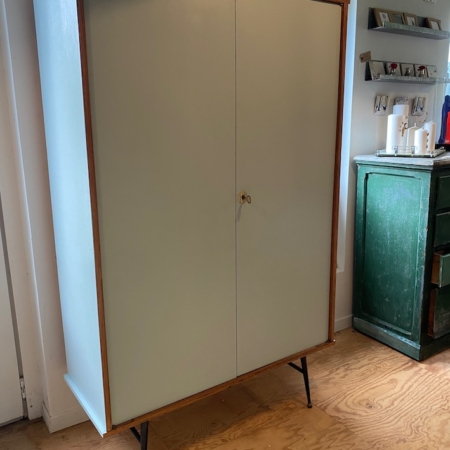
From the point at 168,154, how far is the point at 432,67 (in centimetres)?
204

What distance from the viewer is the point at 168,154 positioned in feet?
4.29

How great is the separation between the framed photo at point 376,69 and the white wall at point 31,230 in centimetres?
167

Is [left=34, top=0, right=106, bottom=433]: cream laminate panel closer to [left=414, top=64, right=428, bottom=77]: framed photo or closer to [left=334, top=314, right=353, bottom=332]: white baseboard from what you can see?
[left=334, top=314, right=353, bottom=332]: white baseboard

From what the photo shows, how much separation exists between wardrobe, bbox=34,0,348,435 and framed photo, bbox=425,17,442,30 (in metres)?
1.19

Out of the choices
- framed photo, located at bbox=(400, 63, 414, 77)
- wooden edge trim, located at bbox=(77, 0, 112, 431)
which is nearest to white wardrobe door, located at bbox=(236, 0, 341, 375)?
wooden edge trim, located at bbox=(77, 0, 112, 431)

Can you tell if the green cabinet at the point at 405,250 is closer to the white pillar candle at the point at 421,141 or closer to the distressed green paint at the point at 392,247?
the distressed green paint at the point at 392,247

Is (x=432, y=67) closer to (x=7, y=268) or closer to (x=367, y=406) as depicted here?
(x=367, y=406)

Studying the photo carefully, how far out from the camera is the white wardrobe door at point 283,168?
1.45m

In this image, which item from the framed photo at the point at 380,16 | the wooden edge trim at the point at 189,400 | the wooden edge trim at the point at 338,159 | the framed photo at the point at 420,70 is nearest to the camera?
the wooden edge trim at the point at 189,400

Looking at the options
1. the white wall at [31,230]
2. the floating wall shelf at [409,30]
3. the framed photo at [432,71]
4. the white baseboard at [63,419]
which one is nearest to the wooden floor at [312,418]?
the white baseboard at [63,419]

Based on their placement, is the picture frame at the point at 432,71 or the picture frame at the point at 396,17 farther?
the picture frame at the point at 432,71

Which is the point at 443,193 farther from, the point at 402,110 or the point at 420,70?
the point at 420,70

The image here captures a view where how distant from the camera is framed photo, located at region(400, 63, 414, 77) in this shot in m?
2.47

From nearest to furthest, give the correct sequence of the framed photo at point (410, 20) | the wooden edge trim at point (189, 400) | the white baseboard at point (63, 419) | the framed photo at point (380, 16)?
the wooden edge trim at point (189, 400) < the white baseboard at point (63, 419) < the framed photo at point (380, 16) < the framed photo at point (410, 20)
